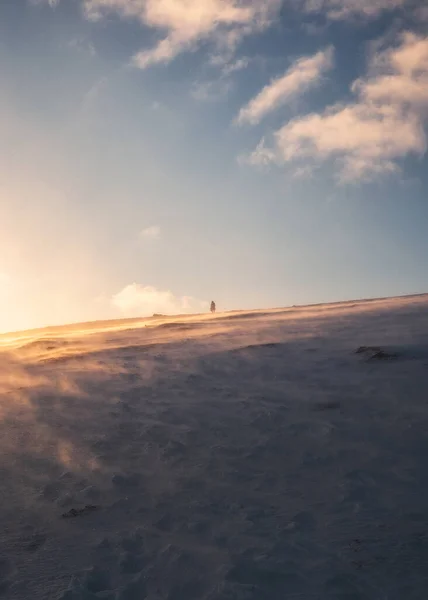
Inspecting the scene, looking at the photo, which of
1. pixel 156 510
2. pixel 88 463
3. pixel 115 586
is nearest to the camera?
pixel 115 586

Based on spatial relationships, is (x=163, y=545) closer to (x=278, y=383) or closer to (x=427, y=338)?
(x=278, y=383)

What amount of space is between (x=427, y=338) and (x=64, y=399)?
→ 1024 cm

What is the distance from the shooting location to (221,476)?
802 centimetres

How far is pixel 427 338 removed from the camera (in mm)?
14930

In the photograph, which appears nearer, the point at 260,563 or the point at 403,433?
the point at 260,563

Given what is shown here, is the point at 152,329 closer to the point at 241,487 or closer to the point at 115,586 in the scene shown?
the point at 241,487

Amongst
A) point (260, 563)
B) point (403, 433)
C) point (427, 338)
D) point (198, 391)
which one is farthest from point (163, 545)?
point (427, 338)

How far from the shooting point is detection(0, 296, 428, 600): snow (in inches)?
220

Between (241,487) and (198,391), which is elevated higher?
(198,391)

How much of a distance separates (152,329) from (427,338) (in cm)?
1243

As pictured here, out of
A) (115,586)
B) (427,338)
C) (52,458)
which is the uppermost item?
(427,338)

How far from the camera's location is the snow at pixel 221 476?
18.3 feet

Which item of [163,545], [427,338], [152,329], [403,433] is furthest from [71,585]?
[152,329]

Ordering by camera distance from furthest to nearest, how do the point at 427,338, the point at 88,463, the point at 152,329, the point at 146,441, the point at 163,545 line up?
the point at 152,329 → the point at 427,338 → the point at 146,441 → the point at 88,463 → the point at 163,545
